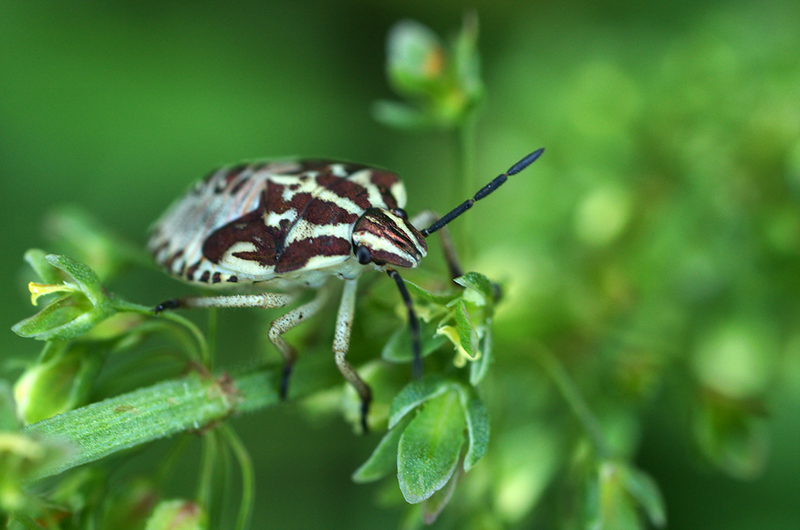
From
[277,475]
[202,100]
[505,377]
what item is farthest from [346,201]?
[202,100]

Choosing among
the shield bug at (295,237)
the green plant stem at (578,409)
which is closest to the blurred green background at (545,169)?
the green plant stem at (578,409)

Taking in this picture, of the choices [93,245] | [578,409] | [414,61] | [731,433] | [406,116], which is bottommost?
[731,433]

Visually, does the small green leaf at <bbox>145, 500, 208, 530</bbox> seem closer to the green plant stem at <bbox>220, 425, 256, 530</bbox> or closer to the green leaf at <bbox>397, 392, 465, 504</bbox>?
the green plant stem at <bbox>220, 425, 256, 530</bbox>

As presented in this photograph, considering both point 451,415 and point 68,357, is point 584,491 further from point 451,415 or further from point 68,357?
point 68,357

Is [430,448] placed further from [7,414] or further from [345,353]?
[7,414]

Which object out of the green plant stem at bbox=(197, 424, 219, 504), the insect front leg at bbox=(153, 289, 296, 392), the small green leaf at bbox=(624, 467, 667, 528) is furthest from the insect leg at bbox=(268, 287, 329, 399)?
the small green leaf at bbox=(624, 467, 667, 528)

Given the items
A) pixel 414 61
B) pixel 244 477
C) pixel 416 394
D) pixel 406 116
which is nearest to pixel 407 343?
pixel 416 394
